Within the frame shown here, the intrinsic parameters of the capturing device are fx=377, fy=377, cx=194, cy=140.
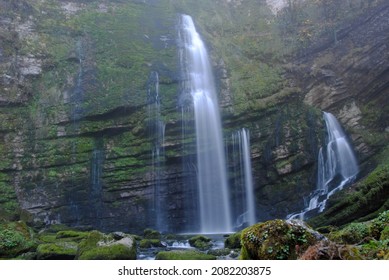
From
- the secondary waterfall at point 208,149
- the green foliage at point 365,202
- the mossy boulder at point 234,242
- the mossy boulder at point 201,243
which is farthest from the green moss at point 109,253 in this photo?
the secondary waterfall at point 208,149

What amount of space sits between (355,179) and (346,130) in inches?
153

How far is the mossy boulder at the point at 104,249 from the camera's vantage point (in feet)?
29.1

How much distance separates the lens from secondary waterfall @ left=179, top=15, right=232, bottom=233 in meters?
19.0

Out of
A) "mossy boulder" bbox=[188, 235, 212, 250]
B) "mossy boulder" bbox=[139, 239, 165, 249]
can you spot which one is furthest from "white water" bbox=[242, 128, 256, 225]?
"mossy boulder" bbox=[139, 239, 165, 249]

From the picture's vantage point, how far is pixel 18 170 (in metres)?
18.7

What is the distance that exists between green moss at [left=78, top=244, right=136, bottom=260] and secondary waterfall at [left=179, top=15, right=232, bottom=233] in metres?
9.56

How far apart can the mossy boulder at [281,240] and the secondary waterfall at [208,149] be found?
1381 centimetres

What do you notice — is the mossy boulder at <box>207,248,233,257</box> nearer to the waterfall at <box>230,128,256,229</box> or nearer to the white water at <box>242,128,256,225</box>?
the waterfall at <box>230,128,256,229</box>

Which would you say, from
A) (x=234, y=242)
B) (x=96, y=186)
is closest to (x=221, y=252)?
(x=234, y=242)

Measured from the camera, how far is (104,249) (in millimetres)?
8969

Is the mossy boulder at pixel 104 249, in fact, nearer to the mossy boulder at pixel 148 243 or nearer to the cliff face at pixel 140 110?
the mossy boulder at pixel 148 243

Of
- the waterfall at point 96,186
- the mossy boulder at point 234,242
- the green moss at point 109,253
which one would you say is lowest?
the green moss at point 109,253

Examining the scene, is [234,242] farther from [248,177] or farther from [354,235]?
[248,177]
